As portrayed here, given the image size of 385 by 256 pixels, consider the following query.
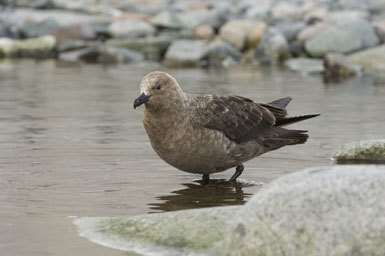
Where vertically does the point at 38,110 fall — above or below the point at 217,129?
below

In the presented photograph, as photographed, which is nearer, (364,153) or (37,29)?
(364,153)

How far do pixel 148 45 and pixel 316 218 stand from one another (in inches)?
851

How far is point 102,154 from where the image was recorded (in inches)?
406

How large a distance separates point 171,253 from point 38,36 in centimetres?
2313

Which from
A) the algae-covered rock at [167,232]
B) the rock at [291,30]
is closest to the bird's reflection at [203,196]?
the algae-covered rock at [167,232]

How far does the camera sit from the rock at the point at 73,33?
27.6 meters

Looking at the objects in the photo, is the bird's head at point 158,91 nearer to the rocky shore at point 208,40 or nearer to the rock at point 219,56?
the rocky shore at point 208,40

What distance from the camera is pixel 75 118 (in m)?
13.4

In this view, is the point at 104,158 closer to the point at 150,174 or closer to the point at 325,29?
the point at 150,174

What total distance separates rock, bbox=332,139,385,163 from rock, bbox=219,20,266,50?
17.0 m

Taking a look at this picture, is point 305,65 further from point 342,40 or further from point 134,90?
point 134,90

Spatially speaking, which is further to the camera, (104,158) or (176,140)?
(104,158)

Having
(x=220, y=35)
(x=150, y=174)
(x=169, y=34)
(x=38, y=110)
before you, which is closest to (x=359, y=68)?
(x=220, y=35)

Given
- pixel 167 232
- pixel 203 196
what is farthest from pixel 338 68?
pixel 167 232
